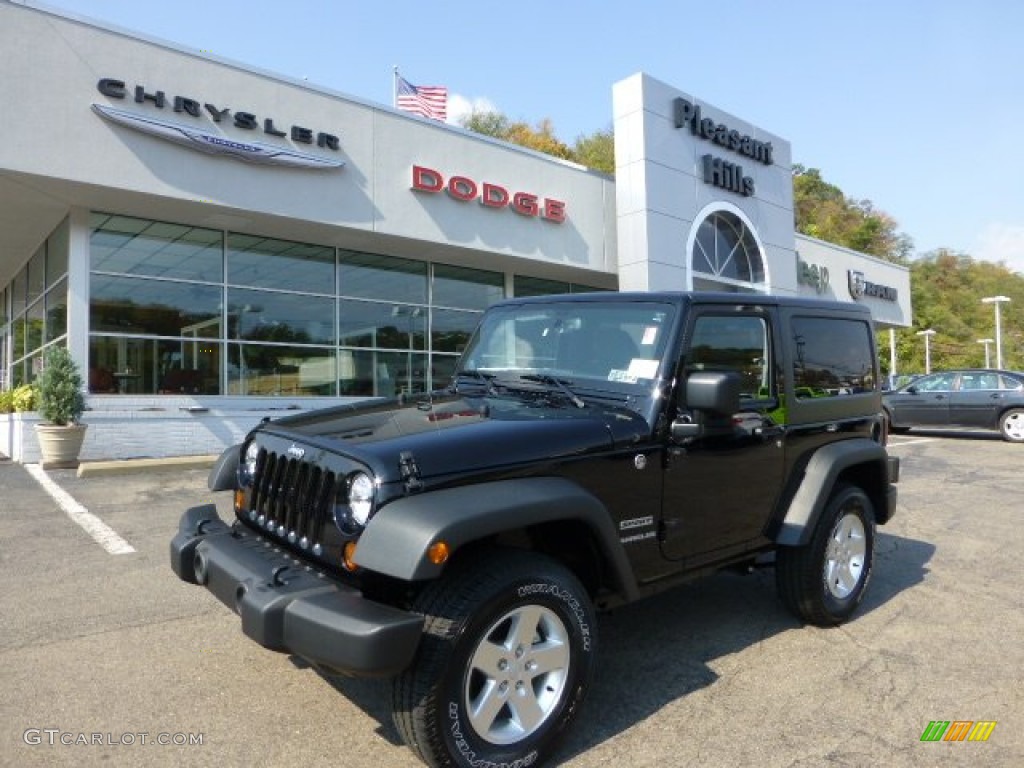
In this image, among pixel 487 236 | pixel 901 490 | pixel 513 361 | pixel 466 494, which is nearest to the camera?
pixel 466 494

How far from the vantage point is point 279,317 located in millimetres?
13859

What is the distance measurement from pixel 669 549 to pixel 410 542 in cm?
147

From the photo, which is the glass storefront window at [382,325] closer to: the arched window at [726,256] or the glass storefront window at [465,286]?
the glass storefront window at [465,286]

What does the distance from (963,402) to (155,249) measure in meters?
16.0

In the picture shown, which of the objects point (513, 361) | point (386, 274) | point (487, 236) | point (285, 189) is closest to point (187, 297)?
point (285, 189)

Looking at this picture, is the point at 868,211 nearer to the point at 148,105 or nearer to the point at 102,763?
→ the point at 148,105

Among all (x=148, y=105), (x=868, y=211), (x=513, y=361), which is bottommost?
(x=513, y=361)

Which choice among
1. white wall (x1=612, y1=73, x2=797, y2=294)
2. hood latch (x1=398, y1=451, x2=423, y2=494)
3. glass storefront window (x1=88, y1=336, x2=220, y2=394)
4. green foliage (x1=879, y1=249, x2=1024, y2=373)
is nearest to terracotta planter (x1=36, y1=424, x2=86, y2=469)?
glass storefront window (x1=88, y1=336, x2=220, y2=394)

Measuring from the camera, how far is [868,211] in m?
73.4

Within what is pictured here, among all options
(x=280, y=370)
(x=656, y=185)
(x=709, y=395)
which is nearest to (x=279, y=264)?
(x=280, y=370)

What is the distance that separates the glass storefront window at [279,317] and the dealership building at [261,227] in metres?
0.03

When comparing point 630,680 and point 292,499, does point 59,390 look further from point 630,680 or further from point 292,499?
point 630,680

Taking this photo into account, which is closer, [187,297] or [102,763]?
[102,763]

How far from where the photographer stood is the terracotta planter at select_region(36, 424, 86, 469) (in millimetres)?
10328
